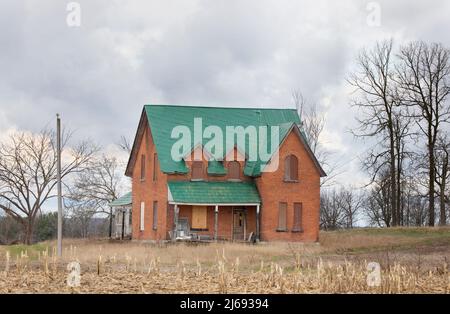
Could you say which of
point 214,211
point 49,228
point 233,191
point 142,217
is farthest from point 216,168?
point 49,228

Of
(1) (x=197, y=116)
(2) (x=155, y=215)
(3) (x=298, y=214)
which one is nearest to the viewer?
(3) (x=298, y=214)

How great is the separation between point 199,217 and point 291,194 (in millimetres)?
5803

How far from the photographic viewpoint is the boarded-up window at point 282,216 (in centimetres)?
4372

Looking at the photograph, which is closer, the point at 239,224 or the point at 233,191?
the point at 233,191

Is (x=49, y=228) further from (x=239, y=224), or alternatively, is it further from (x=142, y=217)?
(x=239, y=224)

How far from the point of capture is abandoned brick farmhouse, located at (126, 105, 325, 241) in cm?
4288

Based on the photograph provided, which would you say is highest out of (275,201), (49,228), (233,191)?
(233,191)

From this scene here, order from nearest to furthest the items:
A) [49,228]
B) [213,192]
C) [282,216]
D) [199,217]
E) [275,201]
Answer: [213,192]
[199,217]
[275,201]
[282,216]
[49,228]

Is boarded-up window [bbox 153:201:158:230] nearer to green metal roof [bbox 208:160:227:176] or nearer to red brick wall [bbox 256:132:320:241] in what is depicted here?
green metal roof [bbox 208:160:227:176]

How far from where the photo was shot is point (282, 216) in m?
43.9

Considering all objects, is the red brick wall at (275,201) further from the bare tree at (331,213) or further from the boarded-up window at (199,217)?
the bare tree at (331,213)
